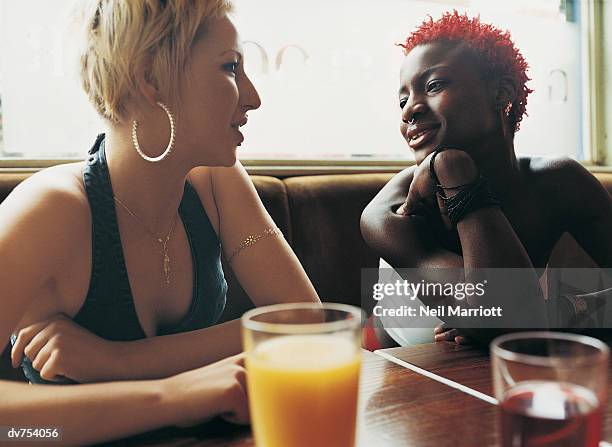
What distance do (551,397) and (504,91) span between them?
34.7 inches

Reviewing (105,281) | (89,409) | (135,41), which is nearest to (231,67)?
(135,41)

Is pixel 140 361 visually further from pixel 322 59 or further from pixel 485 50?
pixel 322 59

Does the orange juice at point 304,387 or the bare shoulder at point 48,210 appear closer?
the orange juice at point 304,387

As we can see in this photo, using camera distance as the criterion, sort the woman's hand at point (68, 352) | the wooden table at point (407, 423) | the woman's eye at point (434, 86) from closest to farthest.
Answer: the wooden table at point (407, 423), the woman's hand at point (68, 352), the woman's eye at point (434, 86)

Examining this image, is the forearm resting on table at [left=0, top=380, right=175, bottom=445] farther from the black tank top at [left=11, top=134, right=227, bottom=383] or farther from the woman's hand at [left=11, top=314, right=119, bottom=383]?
the black tank top at [left=11, top=134, right=227, bottom=383]

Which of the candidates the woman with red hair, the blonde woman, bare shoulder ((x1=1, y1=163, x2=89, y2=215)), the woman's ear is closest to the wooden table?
the blonde woman

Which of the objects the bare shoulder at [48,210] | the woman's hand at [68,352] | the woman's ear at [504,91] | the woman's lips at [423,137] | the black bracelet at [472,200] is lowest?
the woman's hand at [68,352]

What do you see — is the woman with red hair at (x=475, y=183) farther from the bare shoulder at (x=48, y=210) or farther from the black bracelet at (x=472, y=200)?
the bare shoulder at (x=48, y=210)

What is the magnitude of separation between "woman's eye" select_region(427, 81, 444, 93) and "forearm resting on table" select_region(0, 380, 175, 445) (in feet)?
2.54

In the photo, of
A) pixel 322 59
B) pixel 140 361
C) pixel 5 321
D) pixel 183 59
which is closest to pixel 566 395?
pixel 140 361

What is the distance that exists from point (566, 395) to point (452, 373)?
0.40 metres

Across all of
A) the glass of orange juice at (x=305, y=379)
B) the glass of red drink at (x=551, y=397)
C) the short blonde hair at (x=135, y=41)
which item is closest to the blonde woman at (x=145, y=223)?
the short blonde hair at (x=135, y=41)

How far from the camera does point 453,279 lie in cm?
110

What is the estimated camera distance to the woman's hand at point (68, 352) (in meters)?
0.83
